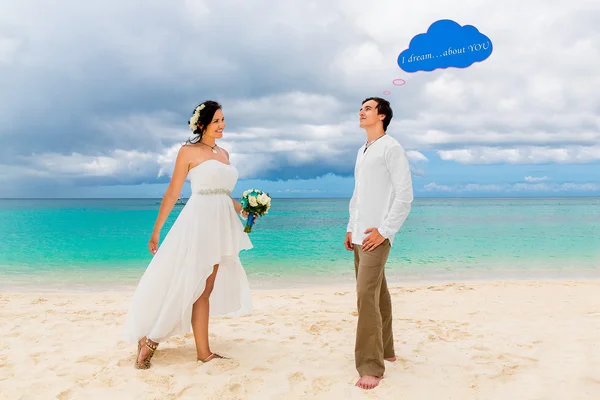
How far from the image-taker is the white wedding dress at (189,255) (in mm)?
4047

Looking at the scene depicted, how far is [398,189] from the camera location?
3.52 metres

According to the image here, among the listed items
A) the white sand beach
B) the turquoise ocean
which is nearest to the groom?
the white sand beach

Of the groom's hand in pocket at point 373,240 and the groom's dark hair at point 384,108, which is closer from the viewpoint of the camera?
the groom's hand in pocket at point 373,240

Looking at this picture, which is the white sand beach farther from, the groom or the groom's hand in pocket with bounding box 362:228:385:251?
the groom's hand in pocket with bounding box 362:228:385:251

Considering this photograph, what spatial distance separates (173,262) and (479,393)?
2.74m

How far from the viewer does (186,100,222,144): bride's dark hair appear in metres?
4.02

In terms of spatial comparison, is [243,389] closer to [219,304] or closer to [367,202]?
[219,304]

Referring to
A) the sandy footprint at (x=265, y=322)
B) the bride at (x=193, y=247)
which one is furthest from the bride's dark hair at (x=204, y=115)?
the sandy footprint at (x=265, y=322)

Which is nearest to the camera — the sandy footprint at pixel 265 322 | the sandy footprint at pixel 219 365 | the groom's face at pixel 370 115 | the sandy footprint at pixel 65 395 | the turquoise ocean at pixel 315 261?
the sandy footprint at pixel 65 395

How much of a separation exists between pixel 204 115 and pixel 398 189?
178 cm

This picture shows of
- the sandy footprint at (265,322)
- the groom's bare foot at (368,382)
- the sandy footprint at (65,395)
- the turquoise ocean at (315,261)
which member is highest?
the sandy footprint at (65,395)

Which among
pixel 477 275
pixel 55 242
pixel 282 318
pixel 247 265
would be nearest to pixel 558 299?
pixel 282 318

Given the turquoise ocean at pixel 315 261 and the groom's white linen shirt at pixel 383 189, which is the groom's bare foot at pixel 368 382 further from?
the turquoise ocean at pixel 315 261

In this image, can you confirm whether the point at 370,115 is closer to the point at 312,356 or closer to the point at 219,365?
the point at 312,356
